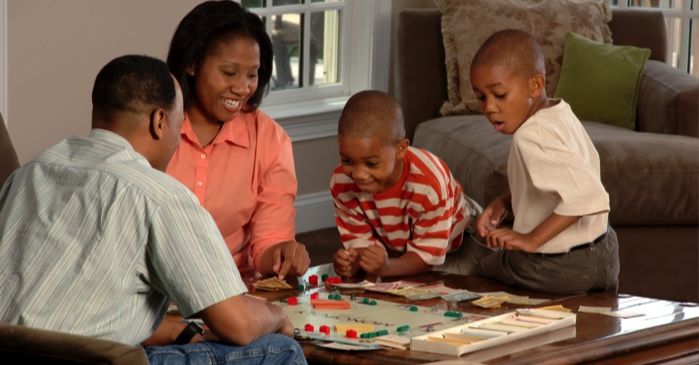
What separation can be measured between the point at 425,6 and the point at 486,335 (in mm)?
3600

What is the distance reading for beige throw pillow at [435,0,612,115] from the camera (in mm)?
4965

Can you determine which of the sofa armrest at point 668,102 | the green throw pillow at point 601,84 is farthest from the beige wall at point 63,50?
the sofa armrest at point 668,102

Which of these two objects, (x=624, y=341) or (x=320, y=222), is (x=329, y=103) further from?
(x=624, y=341)

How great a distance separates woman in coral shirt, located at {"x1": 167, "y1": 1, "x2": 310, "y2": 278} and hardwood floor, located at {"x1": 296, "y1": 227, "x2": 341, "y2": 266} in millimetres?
1757

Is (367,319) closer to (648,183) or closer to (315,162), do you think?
(648,183)

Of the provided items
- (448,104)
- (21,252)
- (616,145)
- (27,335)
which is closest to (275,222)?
(21,252)

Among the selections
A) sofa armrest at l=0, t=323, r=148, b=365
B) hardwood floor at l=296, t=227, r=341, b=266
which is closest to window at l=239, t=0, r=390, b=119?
hardwood floor at l=296, t=227, r=341, b=266

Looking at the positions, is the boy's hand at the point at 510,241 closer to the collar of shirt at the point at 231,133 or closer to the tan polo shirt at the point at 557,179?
the tan polo shirt at the point at 557,179

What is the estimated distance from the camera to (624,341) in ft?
7.54

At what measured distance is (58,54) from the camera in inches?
168

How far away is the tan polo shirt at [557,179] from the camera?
281 cm

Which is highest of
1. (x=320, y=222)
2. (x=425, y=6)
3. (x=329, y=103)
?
(x=425, y=6)

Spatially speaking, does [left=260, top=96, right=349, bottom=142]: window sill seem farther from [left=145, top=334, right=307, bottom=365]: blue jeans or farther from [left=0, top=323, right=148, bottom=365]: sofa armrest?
[left=0, top=323, right=148, bottom=365]: sofa armrest

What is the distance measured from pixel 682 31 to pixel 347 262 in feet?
11.0
